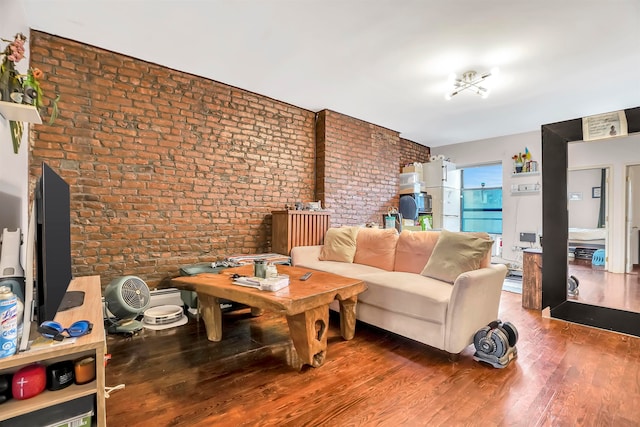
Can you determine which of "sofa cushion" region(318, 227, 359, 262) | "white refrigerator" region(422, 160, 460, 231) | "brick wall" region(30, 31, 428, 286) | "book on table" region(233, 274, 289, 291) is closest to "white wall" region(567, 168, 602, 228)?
"sofa cushion" region(318, 227, 359, 262)

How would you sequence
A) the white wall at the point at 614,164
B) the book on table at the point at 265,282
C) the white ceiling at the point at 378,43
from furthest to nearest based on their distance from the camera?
the white wall at the point at 614,164, the white ceiling at the point at 378,43, the book on table at the point at 265,282

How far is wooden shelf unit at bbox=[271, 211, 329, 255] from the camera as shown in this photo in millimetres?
3865

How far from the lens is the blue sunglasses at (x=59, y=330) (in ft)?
3.47

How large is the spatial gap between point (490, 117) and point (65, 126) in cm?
561

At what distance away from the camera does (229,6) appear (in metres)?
2.32

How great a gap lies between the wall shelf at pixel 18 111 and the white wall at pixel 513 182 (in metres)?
6.68

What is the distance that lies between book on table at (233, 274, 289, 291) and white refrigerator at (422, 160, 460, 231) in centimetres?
471

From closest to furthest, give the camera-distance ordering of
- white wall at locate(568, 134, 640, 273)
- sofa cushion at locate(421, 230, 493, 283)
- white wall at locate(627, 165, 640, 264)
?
sofa cushion at locate(421, 230, 493, 283)
white wall at locate(568, 134, 640, 273)
white wall at locate(627, 165, 640, 264)

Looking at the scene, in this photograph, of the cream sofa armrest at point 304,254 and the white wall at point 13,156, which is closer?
the white wall at point 13,156

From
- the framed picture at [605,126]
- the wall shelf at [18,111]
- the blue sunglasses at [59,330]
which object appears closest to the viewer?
the blue sunglasses at [59,330]

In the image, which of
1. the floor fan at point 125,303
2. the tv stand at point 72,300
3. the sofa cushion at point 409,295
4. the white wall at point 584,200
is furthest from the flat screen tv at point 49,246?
the white wall at point 584,200

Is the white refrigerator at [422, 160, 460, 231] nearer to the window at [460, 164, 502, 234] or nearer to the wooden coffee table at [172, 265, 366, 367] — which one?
the window at [460, 164, 502, 234]

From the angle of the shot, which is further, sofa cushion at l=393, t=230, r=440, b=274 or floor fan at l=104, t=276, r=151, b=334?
sofa cushion at l=393, t=230, r=440, b=274

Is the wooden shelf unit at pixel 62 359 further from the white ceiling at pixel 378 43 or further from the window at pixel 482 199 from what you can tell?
the window at pixel 482 199
